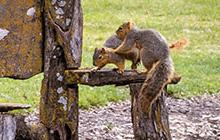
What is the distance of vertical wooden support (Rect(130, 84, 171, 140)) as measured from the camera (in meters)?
5.34

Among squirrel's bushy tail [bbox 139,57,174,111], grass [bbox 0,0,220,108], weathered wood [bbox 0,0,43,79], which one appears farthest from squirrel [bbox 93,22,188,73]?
grass [bbox 0,0,220,108]

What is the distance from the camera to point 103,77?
4.44 metres

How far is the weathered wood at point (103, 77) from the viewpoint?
4.35 m

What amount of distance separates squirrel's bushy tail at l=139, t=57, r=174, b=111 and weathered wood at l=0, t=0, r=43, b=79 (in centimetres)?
69

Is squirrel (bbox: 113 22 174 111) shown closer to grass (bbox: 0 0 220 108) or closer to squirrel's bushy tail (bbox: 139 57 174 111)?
squirrel's bushy tail (bbox: 139 57 174 111)

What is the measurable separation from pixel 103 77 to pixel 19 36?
522 millimetres

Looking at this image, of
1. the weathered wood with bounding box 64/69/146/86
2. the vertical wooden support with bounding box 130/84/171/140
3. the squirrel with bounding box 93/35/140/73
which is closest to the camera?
the weathered wood with bounding box 64/69/146/86

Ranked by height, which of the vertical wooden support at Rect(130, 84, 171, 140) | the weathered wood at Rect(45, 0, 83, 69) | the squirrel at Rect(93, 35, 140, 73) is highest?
the weathered wood at Rect(45, 0, 83, 69)

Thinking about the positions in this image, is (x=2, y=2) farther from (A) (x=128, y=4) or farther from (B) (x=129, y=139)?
(A) (x=128, y=4)

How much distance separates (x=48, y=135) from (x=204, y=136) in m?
3.63

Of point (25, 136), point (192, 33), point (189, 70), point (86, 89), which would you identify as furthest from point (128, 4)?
point (25, 136)

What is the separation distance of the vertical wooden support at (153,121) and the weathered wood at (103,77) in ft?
2.42

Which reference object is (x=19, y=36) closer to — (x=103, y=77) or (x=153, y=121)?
(x=103, y=77)

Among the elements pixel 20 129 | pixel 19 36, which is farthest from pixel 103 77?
pixel 20 129
